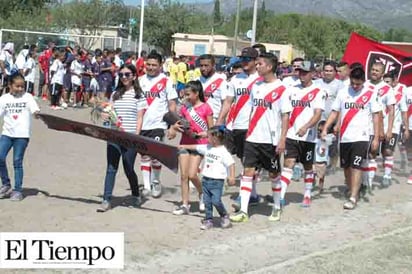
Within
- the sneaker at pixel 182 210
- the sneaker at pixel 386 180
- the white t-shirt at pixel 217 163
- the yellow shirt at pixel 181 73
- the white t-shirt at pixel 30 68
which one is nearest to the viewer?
Answer: the white t-shirt at pixel 217 163

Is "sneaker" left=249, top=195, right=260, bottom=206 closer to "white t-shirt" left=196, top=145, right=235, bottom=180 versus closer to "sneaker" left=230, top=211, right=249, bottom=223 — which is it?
"sneaker" left=230, top=211, right=249, bottom=223

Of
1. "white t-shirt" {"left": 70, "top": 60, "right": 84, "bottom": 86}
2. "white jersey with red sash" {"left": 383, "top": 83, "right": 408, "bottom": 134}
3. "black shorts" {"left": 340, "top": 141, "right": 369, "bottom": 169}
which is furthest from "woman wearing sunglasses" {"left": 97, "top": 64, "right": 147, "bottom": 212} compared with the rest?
"white t-shirt" {"left": 70, "top": 60, "right": 84, "bottom": 86}

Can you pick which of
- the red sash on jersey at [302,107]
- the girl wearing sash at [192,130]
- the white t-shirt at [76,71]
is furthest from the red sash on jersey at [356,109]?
the white t-shirt at [76,71]

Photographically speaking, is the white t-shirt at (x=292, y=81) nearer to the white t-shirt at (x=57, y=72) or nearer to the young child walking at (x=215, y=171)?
the young child walking at (x=215, y=171)

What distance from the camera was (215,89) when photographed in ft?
33.1

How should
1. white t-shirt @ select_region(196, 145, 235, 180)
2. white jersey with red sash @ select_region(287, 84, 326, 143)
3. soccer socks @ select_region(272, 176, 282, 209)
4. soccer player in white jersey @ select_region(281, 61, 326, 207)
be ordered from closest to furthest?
white t-shirt @ select_region(196, 145, 235, 180) < soccer socks @ select_region(272, 176, 282, 209) < soccer player in white jersey @ select_region(281, 61, 326, 207) < white jersey with red sash @ select_region(287, 84, 326, 143)

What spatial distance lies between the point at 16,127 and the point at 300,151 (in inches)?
152

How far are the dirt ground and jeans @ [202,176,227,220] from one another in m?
0.25

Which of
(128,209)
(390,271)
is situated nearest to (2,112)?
(128,209)

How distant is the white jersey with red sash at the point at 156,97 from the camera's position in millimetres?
9586

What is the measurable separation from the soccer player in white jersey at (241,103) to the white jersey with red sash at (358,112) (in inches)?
54.2

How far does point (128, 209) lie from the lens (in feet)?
29.3

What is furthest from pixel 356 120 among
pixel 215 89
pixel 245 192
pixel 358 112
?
pixel 245 192

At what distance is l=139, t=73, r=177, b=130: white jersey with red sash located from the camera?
9586mm
